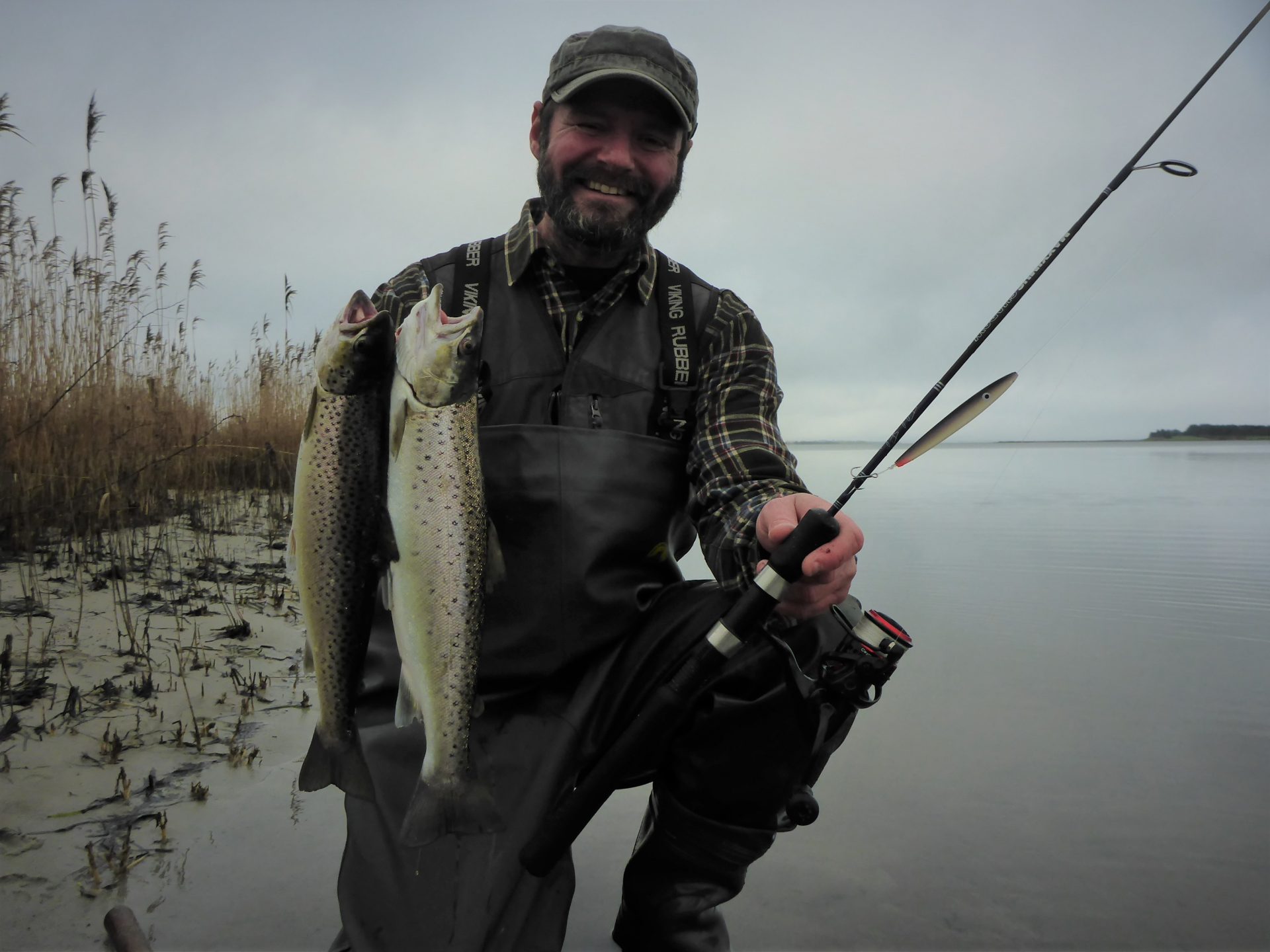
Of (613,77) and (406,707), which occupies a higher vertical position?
(613,77)

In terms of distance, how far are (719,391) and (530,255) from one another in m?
0.72

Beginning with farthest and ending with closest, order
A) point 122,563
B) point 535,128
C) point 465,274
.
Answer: point 122,563 → point 535,128 → point 465,274

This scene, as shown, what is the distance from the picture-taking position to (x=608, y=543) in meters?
2.38

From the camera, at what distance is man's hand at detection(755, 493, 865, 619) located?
200cm

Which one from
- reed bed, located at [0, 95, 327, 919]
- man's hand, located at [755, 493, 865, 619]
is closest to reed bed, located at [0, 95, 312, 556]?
reed bed, located at [0, 95, 327, 919]

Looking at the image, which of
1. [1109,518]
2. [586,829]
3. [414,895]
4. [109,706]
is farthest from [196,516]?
[1109,518]

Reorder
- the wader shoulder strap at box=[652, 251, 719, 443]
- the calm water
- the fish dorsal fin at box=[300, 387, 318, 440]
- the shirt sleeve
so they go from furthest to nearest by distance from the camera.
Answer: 1. the wader shoulder strap at box=[652, 251, 719, 443]
2. the shirt sleeve
3. the calm water
4. the fish dorsal fin at box=[300, 387, 318, 440]

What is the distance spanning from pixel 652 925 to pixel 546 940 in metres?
0.26

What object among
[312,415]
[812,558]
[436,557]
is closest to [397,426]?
[312,415]

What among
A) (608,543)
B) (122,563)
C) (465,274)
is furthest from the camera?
(122,563)

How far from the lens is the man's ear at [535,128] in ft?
9.46

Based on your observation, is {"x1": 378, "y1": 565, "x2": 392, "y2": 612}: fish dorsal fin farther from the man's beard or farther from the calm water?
the man's beard

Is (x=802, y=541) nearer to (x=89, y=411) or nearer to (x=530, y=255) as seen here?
(x=530, y=255)

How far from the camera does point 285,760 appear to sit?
9.70ft
